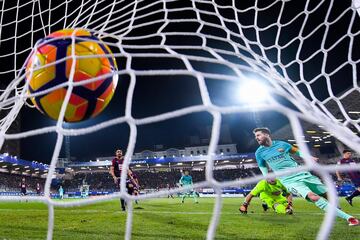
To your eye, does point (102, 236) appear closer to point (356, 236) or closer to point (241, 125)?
point (356, 236)

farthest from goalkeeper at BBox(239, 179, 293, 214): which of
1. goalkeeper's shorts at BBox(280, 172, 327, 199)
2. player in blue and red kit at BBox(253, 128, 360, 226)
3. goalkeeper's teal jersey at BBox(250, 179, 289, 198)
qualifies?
goalkeeper's shorts at BBox(280, 172, 327, 199)

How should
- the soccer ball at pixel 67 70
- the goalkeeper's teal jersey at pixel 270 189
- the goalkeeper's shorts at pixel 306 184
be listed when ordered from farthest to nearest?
the goalkeeper's teal jersey at pixel 270 189 < the goalkeeper's shorts at pixel 306 184 < the soccer ball at pixel 67 70

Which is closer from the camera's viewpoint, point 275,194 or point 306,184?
point 306,184

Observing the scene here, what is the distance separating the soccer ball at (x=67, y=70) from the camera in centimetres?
229

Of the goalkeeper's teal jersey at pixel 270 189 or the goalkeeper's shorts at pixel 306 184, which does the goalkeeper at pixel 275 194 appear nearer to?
the goalkeeper's teal jersey at pixel 270 189

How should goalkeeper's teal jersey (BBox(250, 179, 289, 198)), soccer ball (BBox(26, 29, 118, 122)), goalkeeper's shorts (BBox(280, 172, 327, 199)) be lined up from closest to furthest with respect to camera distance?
soccer ball (BBox(26, 29, 118, 122)) < goalkeeper's shorts (BBox(280, 172, 327, 199)) < goalkeeper's teal jersey (BBox(250, 179, 289, 198))

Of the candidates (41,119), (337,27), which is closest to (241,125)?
(41,119)

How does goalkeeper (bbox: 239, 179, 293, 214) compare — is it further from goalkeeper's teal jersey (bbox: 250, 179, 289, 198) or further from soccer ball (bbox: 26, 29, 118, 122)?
soccer ball (bbox: 26, 29, 118, 122)

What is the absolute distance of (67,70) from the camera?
7.51ft

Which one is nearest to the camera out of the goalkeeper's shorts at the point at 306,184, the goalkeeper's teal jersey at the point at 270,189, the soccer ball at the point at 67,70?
the soccer ball at the point at 67,70

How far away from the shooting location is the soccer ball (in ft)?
7.51

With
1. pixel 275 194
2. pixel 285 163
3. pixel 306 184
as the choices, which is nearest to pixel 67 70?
pixel 306 184

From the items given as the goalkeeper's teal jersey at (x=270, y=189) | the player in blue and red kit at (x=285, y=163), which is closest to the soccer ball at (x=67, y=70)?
the player in blue and red kit at (x=285, y=163)

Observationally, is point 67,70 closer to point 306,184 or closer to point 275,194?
point 306,184
